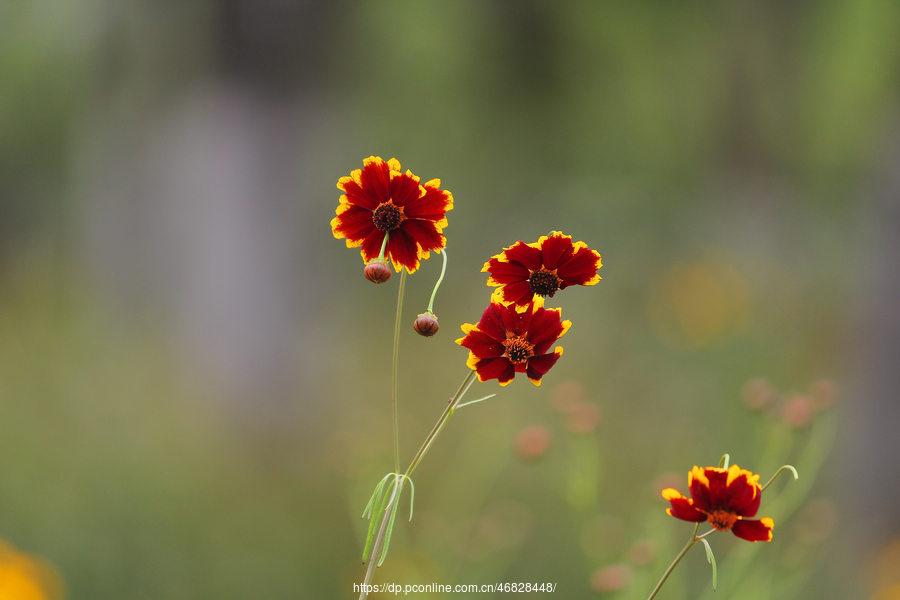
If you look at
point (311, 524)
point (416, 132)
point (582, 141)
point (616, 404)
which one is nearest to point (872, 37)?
point (582, 141)

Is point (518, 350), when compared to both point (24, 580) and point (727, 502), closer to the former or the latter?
point (727, 502)

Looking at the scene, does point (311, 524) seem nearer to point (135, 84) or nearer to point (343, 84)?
point (343, 84)

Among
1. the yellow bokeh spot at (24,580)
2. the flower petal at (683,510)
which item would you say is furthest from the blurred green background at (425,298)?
the flower petal at (683,510)

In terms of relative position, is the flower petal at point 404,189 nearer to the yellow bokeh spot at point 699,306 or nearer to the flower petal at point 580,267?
the flower petal at point 580,267

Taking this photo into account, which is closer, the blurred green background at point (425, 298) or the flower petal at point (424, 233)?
the flower petal at point (424, 233)

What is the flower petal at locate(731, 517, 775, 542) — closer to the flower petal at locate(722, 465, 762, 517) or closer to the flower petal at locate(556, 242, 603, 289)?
the flower petal at locate(722, 465, 762, 517)

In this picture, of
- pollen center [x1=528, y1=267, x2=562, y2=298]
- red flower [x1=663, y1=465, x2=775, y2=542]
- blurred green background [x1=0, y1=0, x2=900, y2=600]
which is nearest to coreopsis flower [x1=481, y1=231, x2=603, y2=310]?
pollen center [x1=528, y1=267, x2=562, y2=298]
